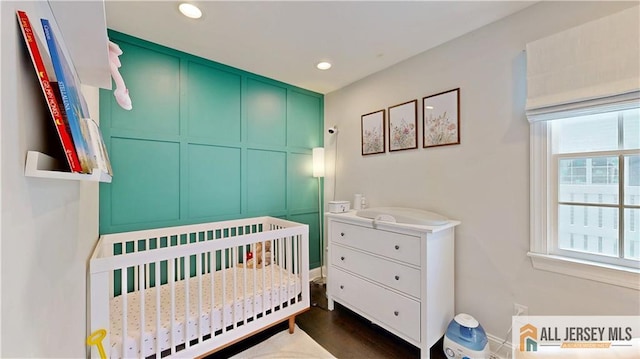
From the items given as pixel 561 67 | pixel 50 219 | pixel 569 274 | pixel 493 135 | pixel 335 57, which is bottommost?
pixel 569 274

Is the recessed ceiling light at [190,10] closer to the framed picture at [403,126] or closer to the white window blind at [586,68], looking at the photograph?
the framed picture at [403,126]

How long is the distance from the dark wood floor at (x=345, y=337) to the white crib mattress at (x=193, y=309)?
1.06ft

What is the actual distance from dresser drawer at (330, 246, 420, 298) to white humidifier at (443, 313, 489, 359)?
34 centimetres

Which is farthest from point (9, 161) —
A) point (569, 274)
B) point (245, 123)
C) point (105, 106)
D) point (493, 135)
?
point (569, 274)

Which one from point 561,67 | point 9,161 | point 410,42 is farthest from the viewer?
point 410,42

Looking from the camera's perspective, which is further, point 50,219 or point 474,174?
point 474,174

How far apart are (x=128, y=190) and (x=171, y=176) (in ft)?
1.06

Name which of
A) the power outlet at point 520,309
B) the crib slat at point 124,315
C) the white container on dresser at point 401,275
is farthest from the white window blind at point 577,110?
the crib slat at point 124,315

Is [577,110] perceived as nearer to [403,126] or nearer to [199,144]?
[403,126]

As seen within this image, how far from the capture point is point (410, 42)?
2.08 metres

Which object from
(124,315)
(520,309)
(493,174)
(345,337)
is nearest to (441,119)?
(493,174)

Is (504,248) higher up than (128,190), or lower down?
lower down

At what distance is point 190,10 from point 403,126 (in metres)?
1.95

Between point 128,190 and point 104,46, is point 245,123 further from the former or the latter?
point 104,46
